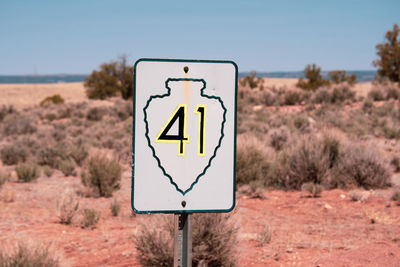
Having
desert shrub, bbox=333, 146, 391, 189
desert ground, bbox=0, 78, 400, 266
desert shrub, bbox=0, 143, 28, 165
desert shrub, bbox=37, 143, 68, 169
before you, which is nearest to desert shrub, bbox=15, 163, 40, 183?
desert ground, bbox=0, 78, 400, 266

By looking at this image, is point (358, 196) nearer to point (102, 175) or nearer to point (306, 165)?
point (306, 165)

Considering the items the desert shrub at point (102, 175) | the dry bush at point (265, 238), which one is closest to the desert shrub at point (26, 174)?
the desert shrub at point (102, 175)

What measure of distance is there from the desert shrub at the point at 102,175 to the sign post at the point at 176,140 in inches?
341

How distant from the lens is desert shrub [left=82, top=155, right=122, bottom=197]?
10.9 meters

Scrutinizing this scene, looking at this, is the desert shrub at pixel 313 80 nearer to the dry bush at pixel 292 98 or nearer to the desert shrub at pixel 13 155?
the dry bush at pixel 292 98

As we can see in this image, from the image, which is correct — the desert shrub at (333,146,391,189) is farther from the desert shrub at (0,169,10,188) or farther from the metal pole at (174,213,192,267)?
the metal pole at (174,213,192,267)

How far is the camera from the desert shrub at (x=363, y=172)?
10170 mm

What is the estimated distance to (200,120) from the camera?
7.77 ft

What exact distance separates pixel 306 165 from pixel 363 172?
1.29m

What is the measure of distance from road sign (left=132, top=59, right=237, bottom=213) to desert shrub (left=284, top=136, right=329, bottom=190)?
8.69 metres

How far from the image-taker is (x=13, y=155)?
54.2 feet

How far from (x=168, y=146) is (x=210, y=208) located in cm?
39

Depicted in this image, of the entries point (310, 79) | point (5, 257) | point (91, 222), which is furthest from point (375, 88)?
point (5, 257)

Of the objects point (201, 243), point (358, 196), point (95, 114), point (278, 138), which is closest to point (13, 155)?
point (278, 138)
